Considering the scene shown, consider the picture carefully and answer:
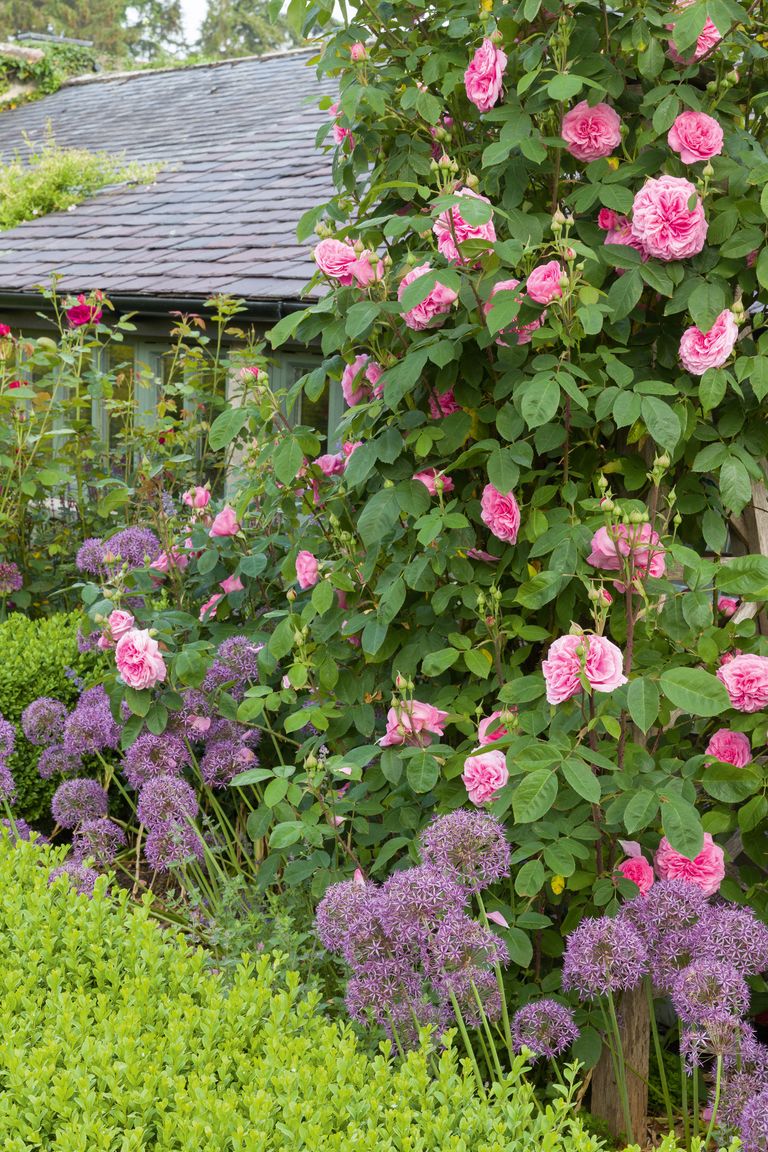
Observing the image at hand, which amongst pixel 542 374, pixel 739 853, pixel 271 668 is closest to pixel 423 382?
pixel 542 374

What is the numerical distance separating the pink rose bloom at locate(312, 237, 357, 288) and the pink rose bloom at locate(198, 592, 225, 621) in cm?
150

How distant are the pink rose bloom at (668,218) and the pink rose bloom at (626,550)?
0.64 meters

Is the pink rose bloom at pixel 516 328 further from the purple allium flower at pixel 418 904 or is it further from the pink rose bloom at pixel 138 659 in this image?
the pink rose bloom at pixel 138 659

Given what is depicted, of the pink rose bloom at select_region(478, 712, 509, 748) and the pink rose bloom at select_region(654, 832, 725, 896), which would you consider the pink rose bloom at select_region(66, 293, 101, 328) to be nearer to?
the pink rose bloom at select_region(478, 712, 509, 748)

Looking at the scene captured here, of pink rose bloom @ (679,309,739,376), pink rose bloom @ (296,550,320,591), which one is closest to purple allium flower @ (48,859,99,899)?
pink rose bloom @ (296,550,320,591)

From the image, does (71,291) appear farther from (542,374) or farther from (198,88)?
(198,88)

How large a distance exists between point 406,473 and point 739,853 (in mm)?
1416

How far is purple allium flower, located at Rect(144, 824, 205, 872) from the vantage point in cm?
299

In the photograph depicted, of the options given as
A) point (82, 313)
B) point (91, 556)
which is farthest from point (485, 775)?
point (82, 313)

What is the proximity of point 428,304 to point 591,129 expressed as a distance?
23.4 inches

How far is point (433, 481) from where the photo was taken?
9.08 feet

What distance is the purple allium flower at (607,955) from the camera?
2.04 m

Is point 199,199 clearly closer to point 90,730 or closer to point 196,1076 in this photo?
point 90,730

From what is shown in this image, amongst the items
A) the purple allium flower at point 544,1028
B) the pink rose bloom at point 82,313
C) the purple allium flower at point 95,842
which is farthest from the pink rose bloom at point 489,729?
the pink rose bloom at point 82,313
